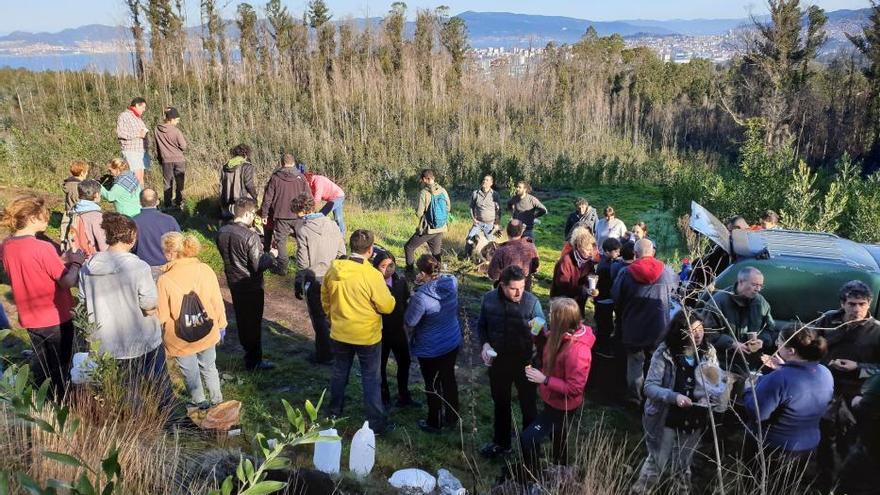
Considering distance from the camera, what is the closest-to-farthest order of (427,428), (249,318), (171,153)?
1. (427,428)
2. (249,318)
3. (171,153)

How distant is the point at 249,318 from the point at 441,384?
5.84ft

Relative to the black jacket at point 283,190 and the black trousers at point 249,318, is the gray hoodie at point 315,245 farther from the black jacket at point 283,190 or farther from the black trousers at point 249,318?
the black jacket at point 283,190

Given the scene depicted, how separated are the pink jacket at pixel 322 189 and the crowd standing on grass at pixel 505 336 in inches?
94.5

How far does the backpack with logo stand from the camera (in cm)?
764

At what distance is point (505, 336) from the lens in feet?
14.5

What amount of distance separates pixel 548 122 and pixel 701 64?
14.6 meters

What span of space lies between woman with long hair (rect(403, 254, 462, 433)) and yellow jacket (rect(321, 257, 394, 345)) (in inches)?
8.8

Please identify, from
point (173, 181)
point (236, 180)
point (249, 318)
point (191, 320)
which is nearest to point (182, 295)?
point (191, 320)

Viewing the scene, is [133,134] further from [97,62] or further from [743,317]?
[97,62]

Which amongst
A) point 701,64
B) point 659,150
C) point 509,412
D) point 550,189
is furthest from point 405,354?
point 701,64

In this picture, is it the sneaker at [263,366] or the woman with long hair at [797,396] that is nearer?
the woman with long hair at [797,396]

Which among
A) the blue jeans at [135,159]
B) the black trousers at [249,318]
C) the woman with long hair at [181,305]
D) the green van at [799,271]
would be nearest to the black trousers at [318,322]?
the black trousers at [249,318]

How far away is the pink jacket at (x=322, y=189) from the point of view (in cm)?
796

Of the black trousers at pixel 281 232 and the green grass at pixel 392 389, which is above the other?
the black trousers at pixel 281 232
